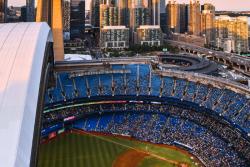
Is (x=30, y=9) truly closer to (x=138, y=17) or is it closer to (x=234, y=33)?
(x=138, y=17)

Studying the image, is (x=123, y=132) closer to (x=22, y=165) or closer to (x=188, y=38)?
A: (x=22, y=165)

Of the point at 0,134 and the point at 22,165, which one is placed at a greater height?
the point at 0,134

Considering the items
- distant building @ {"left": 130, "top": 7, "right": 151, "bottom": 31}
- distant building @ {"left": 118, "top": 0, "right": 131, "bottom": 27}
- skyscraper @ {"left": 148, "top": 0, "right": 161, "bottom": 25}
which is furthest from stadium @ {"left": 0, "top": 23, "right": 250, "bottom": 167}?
skyscraper @ {"left": 148, "top": 0, "right": 161, "bottom": 25}

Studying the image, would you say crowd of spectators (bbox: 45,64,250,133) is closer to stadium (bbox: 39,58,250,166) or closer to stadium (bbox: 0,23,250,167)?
stadium (bbox: 39,58,250,166)

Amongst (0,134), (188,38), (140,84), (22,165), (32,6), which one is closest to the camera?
(22,165)

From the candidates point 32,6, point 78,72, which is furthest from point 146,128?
point 32,6

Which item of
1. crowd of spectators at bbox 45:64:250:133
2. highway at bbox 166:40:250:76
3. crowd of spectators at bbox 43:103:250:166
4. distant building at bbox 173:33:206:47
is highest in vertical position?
distant building at bbox 173:33:206:47

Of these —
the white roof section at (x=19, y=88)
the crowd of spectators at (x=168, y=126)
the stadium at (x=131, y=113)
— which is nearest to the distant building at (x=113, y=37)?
the stadium at (x=131, y=113)
